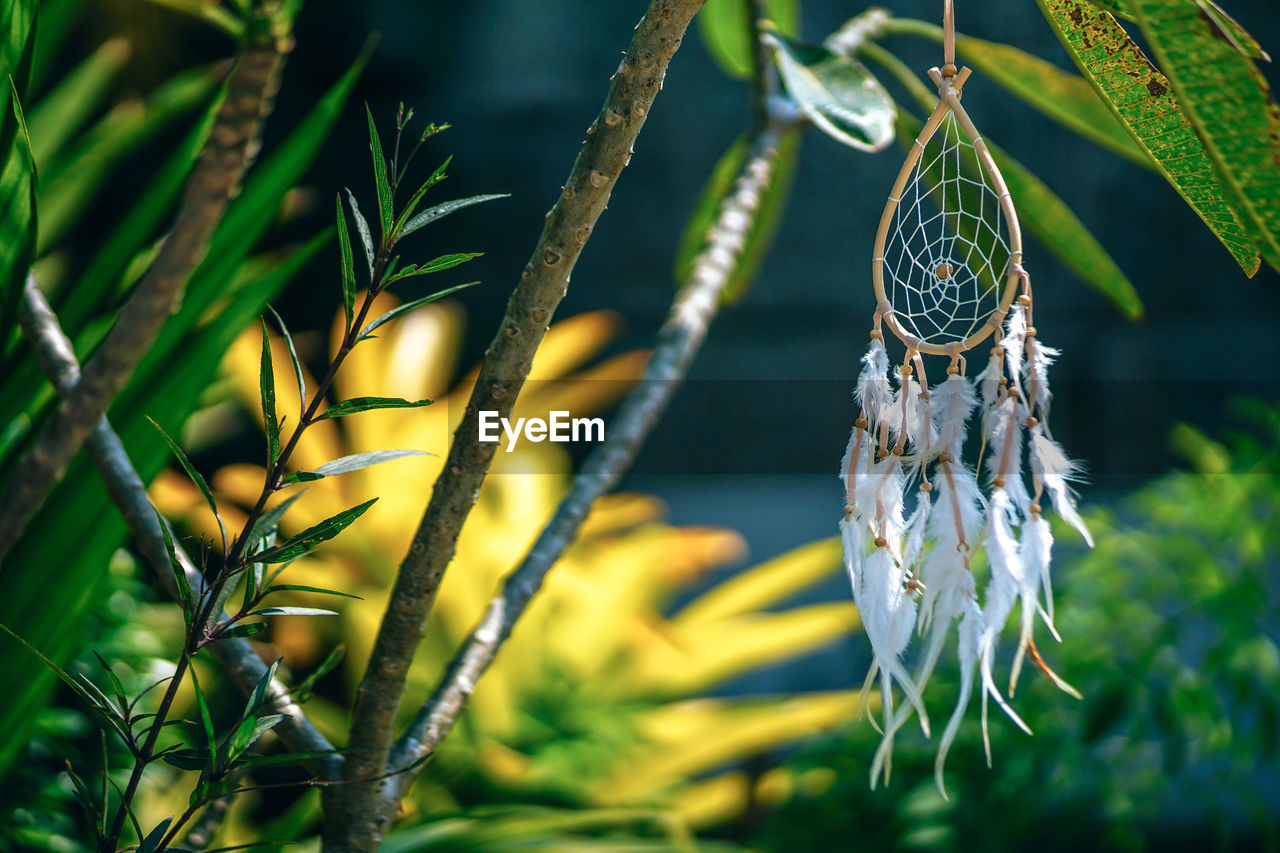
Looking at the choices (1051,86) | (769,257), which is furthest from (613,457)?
(769,257)

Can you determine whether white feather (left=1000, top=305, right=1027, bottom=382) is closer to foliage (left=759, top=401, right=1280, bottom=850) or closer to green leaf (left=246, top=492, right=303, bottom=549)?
green leaf (left=246, top=492, right=303, bottom=549)

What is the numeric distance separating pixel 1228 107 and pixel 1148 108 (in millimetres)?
53

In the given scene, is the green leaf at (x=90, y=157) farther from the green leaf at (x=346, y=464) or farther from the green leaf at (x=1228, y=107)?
the green leaf at (x=1228, y=107)

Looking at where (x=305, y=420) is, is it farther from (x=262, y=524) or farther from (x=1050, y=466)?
(x=1050, y=466)

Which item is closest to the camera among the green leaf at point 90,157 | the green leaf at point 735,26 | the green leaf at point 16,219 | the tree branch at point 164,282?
the tree branch at point 164,282

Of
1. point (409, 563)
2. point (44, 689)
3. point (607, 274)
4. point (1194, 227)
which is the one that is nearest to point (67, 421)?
point (409, 563)

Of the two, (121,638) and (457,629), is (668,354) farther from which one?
(457,629)

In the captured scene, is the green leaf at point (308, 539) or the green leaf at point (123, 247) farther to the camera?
the green leaf at point (123, 247)

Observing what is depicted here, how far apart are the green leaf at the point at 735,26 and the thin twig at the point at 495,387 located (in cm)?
47

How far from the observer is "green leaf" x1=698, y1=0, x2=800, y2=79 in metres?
0.73

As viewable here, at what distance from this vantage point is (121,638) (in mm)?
547

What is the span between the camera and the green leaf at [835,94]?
1.19ft

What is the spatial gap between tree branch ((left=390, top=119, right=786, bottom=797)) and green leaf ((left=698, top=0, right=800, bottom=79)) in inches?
5.4

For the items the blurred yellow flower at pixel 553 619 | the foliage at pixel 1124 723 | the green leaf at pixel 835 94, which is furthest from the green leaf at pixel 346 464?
the foliage at pixel 1124 723
